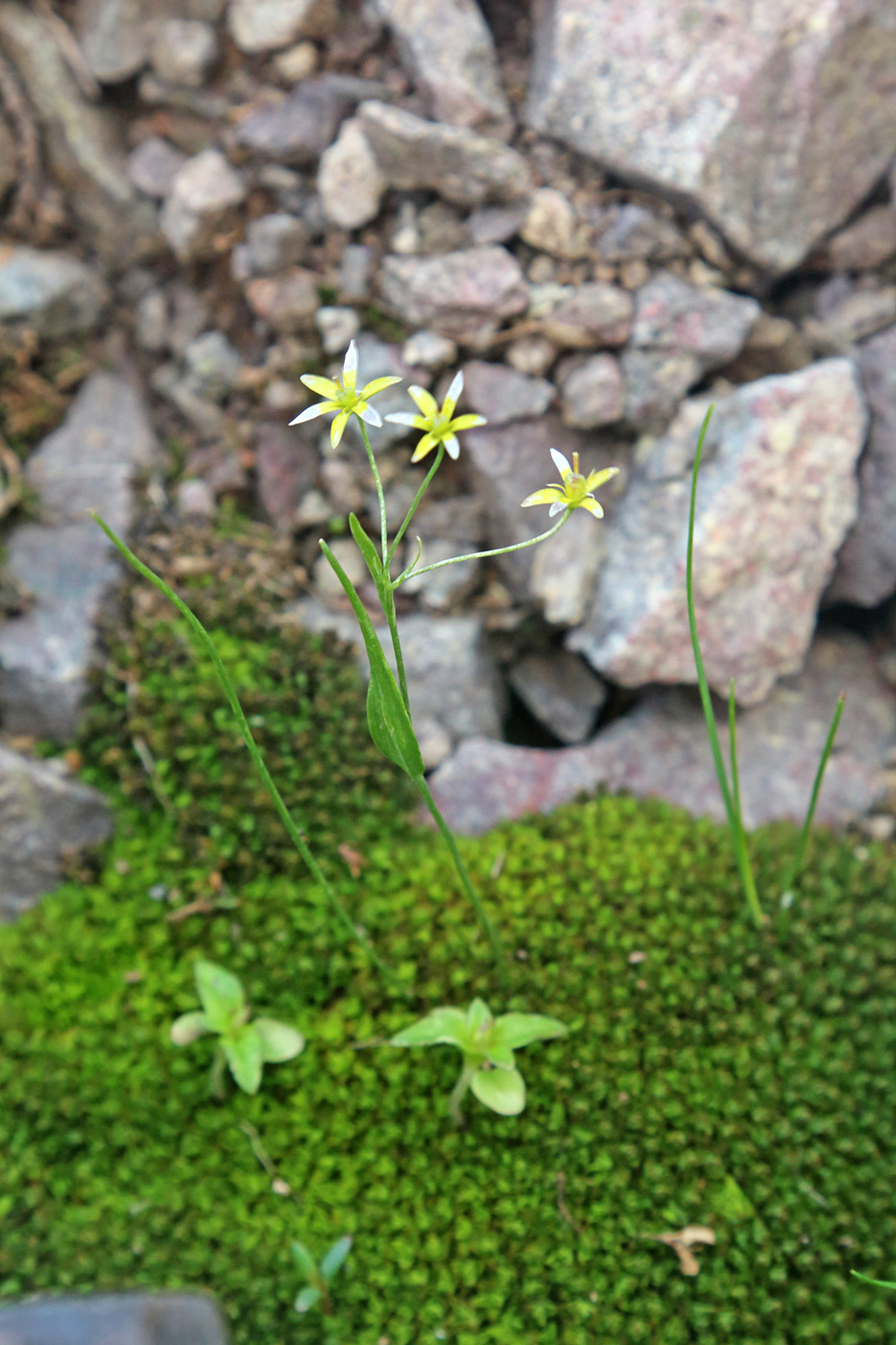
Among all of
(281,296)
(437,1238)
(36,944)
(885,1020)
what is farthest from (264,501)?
(885,1020)

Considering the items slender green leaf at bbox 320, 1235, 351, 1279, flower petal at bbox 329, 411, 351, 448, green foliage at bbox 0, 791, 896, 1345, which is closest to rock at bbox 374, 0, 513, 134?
flower petal at bbox 329, 411, 351, 448

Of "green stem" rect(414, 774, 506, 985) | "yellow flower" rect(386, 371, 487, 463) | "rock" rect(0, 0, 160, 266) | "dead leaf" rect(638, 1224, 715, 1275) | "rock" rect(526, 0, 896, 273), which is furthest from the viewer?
"rock" rect(0, 0, 160, 266)

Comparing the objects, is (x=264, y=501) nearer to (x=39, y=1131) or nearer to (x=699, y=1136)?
(x=39, y=1131)

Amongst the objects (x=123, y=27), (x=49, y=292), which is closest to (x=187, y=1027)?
(x=49, y=292)

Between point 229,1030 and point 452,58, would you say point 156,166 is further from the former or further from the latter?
point 229,1030

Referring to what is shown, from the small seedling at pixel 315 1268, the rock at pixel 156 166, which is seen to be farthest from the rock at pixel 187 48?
the small seedling at pixel 315 1268

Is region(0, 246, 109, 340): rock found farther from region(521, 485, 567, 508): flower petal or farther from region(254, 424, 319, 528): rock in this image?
region(521, 485, 567, 508): flower petal
